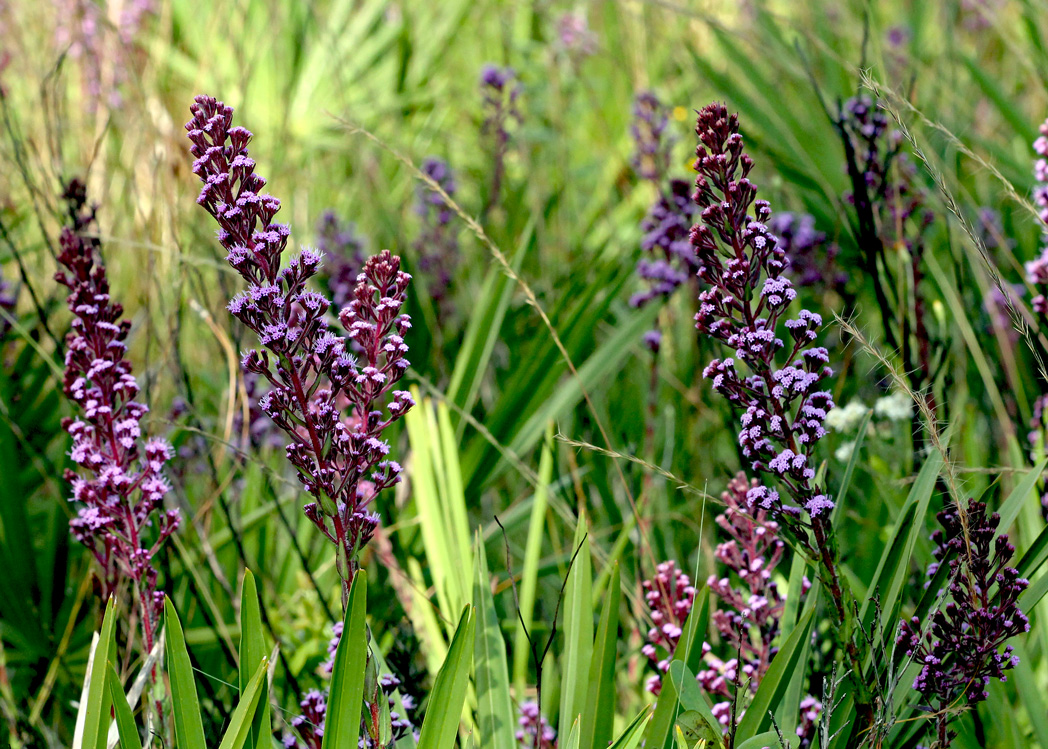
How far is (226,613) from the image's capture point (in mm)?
1736

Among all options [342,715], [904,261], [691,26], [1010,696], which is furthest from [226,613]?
[691,26]

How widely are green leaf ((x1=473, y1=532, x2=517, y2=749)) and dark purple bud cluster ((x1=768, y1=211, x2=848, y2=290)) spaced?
128cm

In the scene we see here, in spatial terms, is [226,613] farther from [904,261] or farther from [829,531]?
[904,261]

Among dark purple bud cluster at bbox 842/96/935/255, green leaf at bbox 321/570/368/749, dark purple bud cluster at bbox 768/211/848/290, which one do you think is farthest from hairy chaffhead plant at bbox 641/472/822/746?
dark purple bud cluster at bbox 768/211/848/290

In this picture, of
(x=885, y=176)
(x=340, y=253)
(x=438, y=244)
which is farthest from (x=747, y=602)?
(x=438, y=244)

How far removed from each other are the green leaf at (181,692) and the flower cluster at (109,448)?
0.18 m

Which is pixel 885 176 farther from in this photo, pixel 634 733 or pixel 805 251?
pixel 634 733

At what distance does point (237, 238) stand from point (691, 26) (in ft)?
12.3

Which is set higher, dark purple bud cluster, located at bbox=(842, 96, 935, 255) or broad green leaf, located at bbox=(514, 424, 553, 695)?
dark purple bud cluster, located at bbox=(842, 96, 935, 255)

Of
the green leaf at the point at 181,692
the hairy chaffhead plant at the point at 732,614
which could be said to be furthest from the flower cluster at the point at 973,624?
the green leaf at the point at 181,692

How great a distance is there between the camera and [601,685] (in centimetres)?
102

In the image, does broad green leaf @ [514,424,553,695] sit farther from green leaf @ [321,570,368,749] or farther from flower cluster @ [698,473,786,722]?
green leaf @ [321,570,368,749]

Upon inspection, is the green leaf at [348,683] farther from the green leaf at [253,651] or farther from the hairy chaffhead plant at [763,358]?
the hairy chaffhead plant at [763,358]

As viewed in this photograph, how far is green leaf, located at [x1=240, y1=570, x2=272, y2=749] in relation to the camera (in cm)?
88
